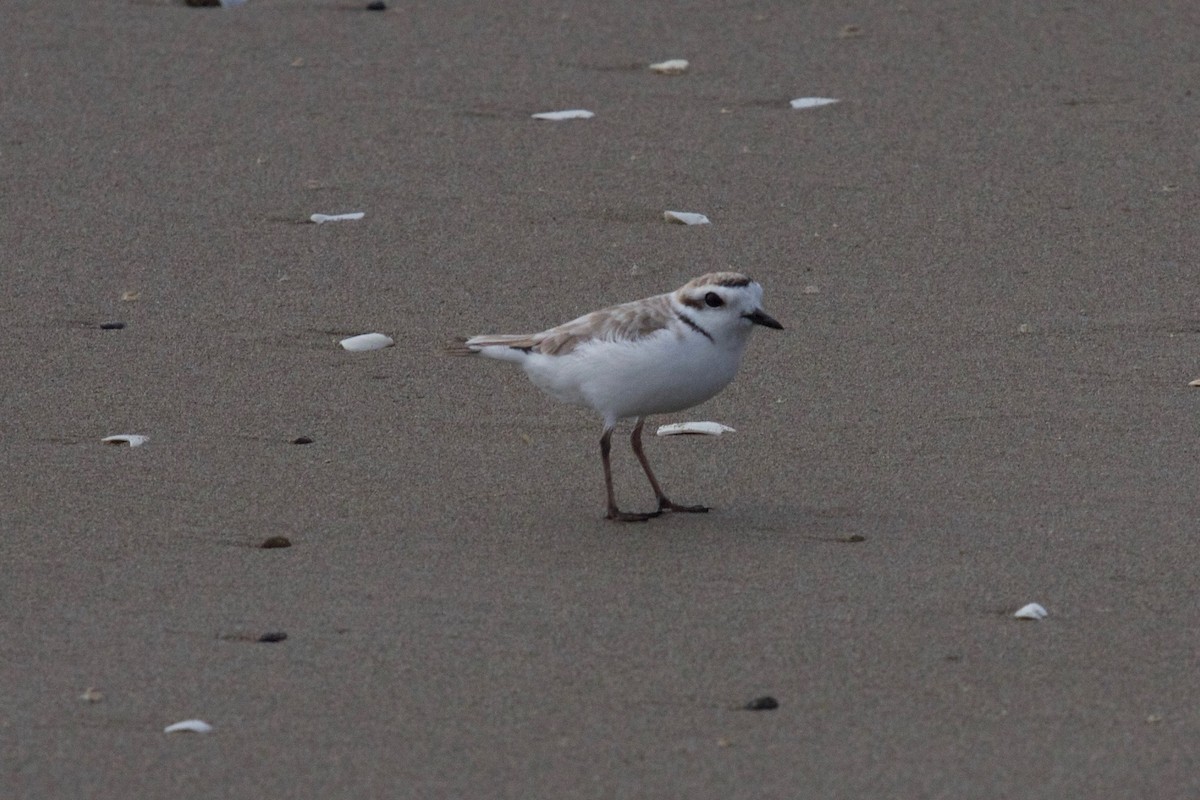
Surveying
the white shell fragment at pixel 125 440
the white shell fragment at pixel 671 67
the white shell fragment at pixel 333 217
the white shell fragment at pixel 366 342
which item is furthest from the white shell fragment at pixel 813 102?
the white shell fragment at pixel 125 440

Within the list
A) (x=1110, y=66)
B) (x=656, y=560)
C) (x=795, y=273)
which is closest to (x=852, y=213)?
(x=795, y=273)

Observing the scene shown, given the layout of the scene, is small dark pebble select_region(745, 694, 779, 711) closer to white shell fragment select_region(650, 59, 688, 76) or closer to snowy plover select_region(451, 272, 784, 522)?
snowy plover select_region(451, 272, 784, 522)

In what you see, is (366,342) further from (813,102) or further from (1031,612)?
(813,102)

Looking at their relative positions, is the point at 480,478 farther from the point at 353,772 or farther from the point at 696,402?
the point at 353,772

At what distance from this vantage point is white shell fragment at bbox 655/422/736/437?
256 inches

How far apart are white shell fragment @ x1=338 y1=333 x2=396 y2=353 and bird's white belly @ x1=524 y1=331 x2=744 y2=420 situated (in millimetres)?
1510

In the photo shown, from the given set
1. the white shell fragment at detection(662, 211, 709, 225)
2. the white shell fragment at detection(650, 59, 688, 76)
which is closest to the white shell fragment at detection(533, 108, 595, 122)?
the white shell fragment at detection(650, 59, 688, 76)

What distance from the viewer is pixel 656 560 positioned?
543cm

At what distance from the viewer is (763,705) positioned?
4371 millimetres

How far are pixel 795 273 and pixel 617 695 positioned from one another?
3.85 m

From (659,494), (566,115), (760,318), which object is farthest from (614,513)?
(566,115)

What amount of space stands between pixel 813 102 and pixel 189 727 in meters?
6.64

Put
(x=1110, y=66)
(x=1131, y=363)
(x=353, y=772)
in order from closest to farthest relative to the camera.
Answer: (x=353, y=772), (x=1131, y=363), (x=1110, y=66)

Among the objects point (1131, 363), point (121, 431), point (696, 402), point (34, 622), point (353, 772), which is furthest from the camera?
point (1131, 363)
